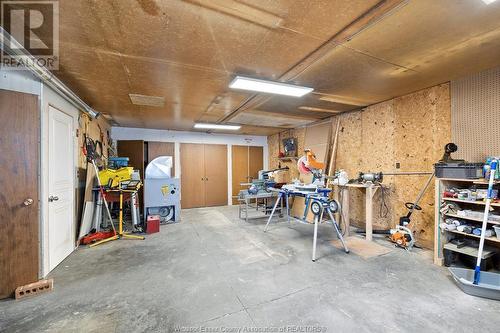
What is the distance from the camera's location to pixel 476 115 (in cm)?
279

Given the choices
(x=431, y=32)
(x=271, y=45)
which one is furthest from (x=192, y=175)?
(x=431, y=32)

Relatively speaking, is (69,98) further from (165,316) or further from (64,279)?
(165,316)

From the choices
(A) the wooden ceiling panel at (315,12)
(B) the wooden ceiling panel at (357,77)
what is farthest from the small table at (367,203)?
(A) the wooden ceiling panel at (315,12)

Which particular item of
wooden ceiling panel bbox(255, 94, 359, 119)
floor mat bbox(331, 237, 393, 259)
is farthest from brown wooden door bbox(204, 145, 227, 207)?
floor mat bbox(331, 237, 393, 259)

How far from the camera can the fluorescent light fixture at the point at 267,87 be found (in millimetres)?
2867

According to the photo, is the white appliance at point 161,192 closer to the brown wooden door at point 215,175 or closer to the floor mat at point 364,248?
the brown wooden door at point 215,175

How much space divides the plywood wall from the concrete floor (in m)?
0.97

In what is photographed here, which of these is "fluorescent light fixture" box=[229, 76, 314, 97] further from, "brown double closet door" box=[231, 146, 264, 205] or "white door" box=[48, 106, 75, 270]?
"brown double closet door" box=[231, 146, 264, 205]

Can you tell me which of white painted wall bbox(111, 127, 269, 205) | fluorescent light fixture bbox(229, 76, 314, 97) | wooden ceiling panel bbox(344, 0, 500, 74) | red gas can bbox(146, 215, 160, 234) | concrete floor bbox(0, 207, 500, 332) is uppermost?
wooden ceiling panel bbox(344, 0, 500, 74)

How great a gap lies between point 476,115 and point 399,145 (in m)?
1.09

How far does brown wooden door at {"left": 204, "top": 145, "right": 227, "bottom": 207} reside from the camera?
726 centimetres

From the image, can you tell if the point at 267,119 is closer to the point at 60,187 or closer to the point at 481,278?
the point at 60,187

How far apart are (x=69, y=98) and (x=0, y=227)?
195cm

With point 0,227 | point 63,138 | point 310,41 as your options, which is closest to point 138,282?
point 0,227
